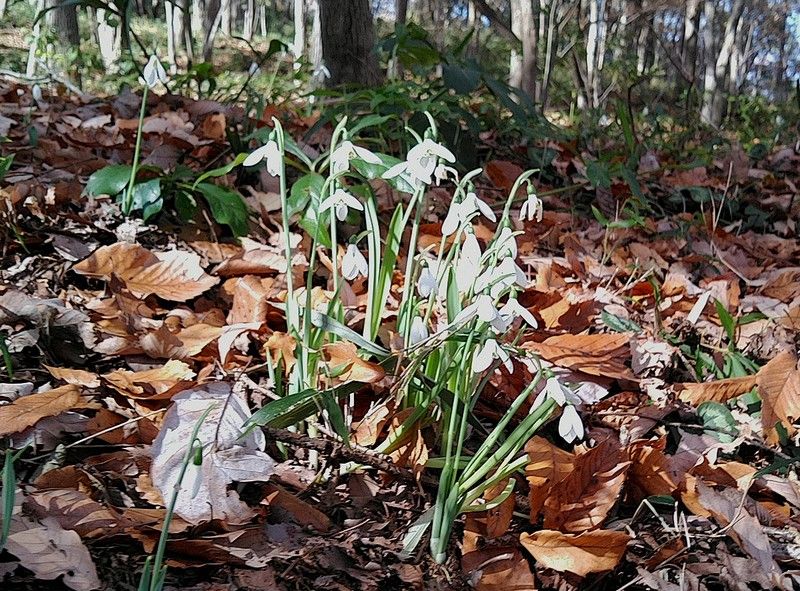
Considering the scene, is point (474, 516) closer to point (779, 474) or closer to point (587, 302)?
point (779, 474)

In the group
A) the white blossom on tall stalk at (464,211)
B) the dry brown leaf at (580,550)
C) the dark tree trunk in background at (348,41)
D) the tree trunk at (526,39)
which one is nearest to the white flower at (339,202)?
the white blossom on tall stalk at (464,211)

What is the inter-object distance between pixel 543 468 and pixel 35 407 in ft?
3.14

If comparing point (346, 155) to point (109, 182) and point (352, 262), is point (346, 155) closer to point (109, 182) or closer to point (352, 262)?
point (352, 262)

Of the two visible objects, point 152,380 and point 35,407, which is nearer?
point 35,407

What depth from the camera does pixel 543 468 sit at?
1384 millimetres

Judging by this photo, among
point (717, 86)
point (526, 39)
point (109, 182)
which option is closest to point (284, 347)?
point (109, 182)

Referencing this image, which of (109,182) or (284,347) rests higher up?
(109,182)

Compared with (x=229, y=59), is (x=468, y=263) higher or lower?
lower

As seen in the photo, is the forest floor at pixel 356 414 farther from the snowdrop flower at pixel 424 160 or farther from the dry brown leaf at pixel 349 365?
the snowdrop flower at pixel 424 160

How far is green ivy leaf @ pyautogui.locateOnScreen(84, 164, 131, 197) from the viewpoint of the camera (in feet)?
6.95

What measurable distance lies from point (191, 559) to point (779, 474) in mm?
1225

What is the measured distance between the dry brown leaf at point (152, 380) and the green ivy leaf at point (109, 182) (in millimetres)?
780

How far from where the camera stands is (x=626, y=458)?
1.42 metres

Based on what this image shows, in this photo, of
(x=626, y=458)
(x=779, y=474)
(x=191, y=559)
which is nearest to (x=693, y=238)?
(x=779, y=474)
